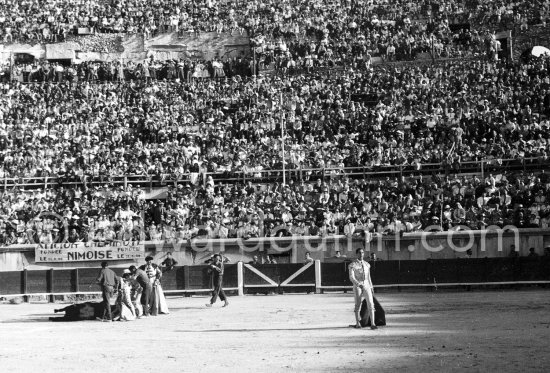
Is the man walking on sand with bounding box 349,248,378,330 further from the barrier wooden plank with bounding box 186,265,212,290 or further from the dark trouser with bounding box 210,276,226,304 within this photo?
the barrier wooden plank with bounding box 186,265,212,290

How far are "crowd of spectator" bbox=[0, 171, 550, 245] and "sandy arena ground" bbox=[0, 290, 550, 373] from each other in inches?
279

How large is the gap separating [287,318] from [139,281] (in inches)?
170

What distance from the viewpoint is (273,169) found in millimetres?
39625

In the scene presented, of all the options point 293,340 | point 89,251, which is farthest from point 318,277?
point 293,340

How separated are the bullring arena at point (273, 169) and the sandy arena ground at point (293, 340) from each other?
0.70 ft

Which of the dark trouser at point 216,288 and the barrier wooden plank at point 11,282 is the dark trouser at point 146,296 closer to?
the dark trouser at point 216,288

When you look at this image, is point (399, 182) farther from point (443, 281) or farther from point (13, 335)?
point (13, 335)

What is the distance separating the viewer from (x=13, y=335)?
21.1m

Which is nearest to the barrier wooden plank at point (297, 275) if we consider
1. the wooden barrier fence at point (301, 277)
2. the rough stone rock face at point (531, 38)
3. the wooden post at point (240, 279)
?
the wooden barrier fence at point (301, 277)

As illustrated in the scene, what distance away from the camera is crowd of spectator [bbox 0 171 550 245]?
3481cm

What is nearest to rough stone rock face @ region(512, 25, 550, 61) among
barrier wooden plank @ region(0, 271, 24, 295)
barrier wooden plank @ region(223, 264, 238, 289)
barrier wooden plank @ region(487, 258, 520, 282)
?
barrier wooden plank @ region(487, 258, 520, 282)

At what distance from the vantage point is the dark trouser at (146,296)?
25828 millimetres

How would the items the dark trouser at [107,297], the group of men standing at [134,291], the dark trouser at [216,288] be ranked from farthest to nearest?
1. the dark trouser at [216,288]
2. the group of men standing at [134,291]
3. the dark trouser at [107,297]

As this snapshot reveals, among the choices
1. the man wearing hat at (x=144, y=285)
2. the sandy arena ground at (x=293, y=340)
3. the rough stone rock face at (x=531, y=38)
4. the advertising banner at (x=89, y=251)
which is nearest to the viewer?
the sandy arena ground at (x=293, y=340)
